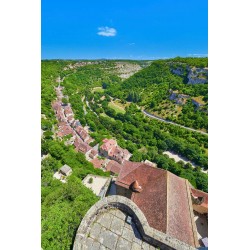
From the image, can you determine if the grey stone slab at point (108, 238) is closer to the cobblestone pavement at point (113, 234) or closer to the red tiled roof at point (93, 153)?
the cobblestone pavement at point (113, 234)

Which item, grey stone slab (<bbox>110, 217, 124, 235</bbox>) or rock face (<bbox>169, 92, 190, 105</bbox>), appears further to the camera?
rock face (<bbox>169, 92, 190, 105</bbox>)

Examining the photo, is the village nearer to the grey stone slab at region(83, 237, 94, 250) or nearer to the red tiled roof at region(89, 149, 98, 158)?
the grey stone slab at region(83, 237, 94, 250)

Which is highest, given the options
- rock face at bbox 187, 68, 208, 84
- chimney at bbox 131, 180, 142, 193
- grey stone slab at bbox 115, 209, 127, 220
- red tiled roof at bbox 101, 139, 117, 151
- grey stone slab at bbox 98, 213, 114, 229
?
rock face at bbox 187, 68, 208, 84

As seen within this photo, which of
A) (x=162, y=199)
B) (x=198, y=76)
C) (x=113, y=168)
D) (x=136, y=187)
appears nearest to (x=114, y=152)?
(x=113, y=168)

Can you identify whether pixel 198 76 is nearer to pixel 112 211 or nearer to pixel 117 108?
pixel 117 108

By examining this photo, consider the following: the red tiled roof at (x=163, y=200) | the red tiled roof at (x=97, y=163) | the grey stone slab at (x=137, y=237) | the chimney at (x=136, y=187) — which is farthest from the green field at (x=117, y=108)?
the grey stone slab at (x=137, y=237)

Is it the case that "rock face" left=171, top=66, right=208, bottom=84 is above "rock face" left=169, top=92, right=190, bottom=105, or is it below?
above

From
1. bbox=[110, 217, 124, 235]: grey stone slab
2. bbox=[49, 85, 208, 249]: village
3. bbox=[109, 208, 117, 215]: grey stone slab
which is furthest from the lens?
bbox=[49, 85, 208, 249]: village

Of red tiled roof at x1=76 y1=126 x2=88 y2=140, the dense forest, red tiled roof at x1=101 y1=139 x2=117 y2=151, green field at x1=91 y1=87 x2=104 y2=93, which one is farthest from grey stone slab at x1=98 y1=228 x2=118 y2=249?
green field at x1=91 y1=87 x2=104 y2=93
